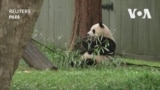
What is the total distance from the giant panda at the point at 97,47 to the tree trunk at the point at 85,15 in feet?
3.64

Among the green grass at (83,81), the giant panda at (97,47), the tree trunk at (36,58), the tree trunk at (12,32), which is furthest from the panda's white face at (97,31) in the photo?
the tree trunk at (12,32)

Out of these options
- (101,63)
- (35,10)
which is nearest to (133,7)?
(101,63)

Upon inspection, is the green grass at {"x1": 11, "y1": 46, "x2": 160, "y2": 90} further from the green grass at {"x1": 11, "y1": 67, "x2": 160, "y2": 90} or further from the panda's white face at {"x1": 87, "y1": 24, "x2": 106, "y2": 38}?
the panda's white face at {"x1": 87, "y1": 24, "x2": 106, "y2": 38}

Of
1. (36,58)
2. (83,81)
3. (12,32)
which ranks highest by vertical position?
(12,32)

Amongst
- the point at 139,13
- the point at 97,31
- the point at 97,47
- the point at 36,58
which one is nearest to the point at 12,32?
the point at 36,58

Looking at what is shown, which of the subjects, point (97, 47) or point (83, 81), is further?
point (97, 47)

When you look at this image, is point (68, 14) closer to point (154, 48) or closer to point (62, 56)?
point (154, 48)

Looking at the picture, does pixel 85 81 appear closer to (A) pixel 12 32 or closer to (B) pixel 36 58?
(B) pixel 36 58

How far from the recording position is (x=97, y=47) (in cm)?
890

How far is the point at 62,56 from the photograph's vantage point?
8.88m

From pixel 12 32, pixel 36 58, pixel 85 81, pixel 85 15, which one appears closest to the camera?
pixel 12 32

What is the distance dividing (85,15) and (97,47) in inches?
58.8

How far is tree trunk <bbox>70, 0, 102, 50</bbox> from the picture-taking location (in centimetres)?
1025

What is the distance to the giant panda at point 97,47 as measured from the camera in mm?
8852
